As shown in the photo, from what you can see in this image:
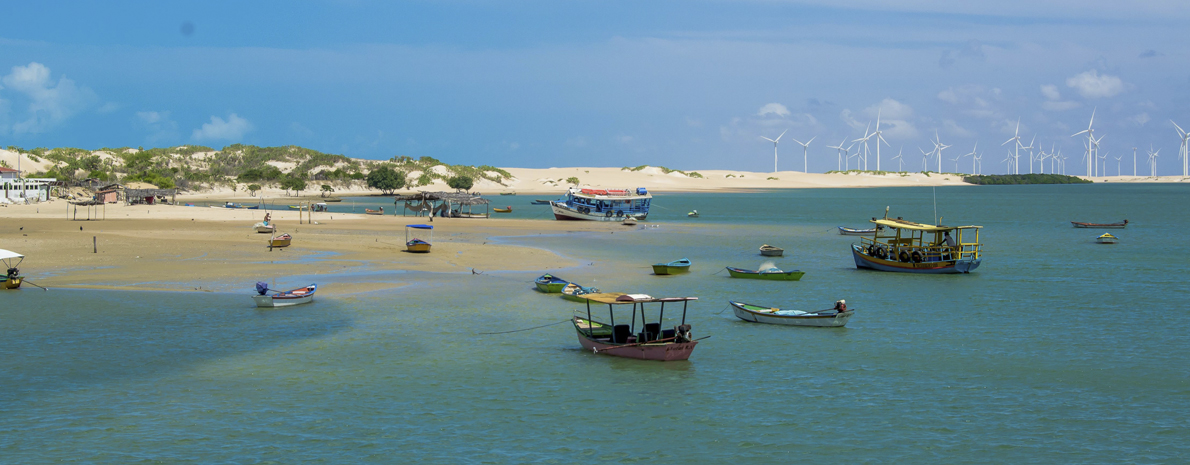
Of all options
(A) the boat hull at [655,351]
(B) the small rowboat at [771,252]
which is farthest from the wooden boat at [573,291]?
(B) the small rowboat at [771,252]

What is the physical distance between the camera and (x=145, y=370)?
2323 centimetres

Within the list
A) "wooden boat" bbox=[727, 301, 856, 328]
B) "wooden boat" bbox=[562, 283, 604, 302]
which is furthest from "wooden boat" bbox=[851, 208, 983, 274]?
"wooden boat" bbox=[562, 283, 604, 302]

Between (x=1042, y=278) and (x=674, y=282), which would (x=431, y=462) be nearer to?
(x=674, y=282)

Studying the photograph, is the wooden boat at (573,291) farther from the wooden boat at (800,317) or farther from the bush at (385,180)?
the bush at (385,180)

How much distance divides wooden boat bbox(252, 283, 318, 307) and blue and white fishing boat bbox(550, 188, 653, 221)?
58119 millimetres

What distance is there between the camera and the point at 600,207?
91.6 metres

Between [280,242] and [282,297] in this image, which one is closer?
[282,297]

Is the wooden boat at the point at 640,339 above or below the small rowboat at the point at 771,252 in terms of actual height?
below

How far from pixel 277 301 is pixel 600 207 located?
199ft

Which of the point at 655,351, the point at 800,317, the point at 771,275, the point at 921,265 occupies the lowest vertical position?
the point at 655,351

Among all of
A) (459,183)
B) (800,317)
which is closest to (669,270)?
(800,317)

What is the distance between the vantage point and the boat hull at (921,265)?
44750 millimetres

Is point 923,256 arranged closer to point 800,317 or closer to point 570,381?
point 800,317

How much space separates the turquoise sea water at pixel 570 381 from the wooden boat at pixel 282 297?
59 centimetres
